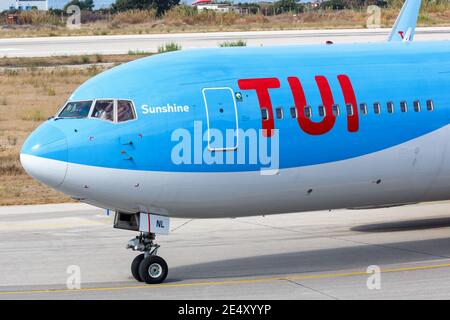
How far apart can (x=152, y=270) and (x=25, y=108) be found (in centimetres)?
2888

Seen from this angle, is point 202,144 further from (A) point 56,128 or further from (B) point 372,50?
(B) point 372,50

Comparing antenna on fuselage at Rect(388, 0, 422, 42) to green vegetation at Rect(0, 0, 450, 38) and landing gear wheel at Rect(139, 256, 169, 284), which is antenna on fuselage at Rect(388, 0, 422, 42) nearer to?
landing gear wheel at Rect(139, 256, 169, 284)

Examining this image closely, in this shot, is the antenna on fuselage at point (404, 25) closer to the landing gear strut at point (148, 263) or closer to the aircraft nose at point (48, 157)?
the landing gear strut at point (148, 263)

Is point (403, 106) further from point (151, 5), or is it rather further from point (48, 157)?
point (151, 5)

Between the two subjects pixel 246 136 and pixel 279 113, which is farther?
pixel 279 113

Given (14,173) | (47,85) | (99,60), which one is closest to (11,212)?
(14,173)

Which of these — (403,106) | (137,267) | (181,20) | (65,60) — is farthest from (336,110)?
(181,20)

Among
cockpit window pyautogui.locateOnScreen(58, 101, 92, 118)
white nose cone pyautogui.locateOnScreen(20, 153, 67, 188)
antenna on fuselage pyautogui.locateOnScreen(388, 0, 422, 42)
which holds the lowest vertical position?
white nose cone pyautogui.locateOnScreen(20, 153, 67, 188)

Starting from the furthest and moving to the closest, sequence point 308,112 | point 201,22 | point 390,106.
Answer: point 201,22, point 390,106, point 308,112

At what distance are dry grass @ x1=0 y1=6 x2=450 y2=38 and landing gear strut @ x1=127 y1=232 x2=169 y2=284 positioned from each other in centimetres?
7289

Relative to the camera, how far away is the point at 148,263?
19156 millimetres

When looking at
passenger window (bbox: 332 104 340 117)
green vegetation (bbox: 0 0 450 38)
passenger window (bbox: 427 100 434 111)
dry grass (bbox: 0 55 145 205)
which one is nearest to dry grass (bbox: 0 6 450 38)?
green vegetation (bbox: 0 0 450 38)

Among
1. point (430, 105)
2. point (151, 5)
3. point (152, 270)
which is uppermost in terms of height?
point (430, 105)

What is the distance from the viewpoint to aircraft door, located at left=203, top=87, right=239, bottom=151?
18.7 metres
